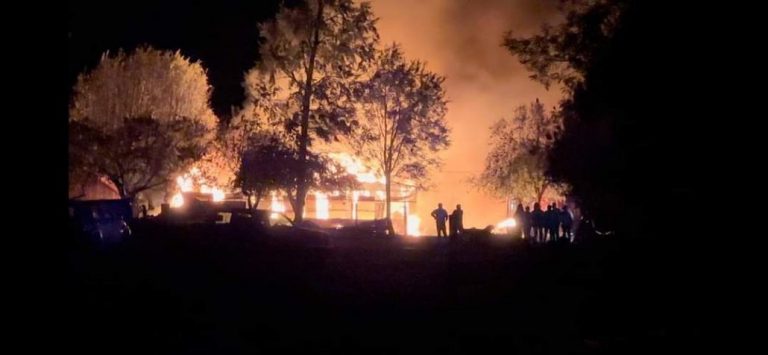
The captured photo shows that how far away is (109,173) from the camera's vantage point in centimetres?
3797

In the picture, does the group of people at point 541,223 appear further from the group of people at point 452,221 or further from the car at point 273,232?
the car at point 273,232

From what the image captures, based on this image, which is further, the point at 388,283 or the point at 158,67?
the point at 158,67

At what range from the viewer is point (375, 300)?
12906 mm

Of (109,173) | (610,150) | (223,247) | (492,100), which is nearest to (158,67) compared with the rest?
(109,173)

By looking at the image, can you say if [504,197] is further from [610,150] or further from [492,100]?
[610,150]

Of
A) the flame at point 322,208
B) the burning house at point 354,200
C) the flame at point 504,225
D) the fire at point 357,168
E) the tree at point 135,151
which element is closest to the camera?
the flame at point 504,225

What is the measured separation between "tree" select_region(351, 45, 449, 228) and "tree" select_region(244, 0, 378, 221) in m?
4.43

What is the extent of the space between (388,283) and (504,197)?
29417mm

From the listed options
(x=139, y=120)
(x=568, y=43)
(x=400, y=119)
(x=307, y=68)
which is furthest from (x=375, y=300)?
(x=139, y=120)

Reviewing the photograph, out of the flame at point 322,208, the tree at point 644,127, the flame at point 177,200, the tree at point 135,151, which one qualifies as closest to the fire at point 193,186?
the flame at point 177,200

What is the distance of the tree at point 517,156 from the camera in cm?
4109

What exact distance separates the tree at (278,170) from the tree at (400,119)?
4275mm

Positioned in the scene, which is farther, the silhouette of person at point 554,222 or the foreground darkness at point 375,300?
the silhouette of person at point 554,222

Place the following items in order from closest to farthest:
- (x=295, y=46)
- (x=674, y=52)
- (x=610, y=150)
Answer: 1. (x=674, y=52)
2. (x=610, y=150)
3. (x=295, y=46)
